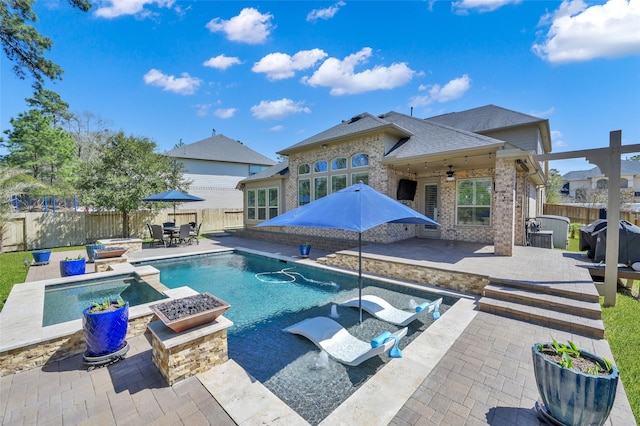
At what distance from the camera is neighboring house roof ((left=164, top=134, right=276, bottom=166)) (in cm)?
2392

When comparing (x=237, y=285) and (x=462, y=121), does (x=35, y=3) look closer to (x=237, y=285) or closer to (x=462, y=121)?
(x=237, y=285)

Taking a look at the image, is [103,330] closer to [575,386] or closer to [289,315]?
[289,315]

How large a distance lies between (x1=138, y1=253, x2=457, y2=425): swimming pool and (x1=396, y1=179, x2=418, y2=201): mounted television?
489 cm

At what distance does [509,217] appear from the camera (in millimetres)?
7969

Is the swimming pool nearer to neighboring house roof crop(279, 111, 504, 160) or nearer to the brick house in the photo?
the brick house

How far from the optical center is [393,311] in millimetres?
5379

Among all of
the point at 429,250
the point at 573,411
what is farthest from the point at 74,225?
the point at 573,411

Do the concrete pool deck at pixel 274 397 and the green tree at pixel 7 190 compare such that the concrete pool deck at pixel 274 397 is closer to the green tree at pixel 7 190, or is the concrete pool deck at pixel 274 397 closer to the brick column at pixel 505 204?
the brick column at pixel 505 204

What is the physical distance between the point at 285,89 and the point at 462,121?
11648mm

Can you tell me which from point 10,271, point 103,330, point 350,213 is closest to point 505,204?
point 350,213

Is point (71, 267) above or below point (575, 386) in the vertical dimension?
below

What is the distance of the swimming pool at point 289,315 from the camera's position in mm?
3254

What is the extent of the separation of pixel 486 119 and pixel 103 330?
19.7 meters

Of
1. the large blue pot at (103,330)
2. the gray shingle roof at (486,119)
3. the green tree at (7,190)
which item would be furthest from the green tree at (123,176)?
the gray shingle roof at (486,119)
